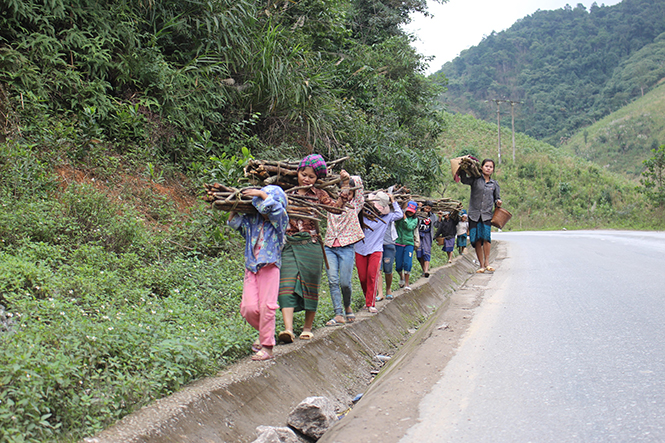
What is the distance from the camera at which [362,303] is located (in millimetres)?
7410

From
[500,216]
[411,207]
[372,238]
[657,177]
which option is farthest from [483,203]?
[657,177]

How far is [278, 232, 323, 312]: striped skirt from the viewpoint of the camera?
5020 mm

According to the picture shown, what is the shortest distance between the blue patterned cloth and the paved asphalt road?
171 centimetres

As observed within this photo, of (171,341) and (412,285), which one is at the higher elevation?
(171,341)

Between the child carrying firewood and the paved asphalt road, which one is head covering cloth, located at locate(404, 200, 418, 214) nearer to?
the paved asphalt road

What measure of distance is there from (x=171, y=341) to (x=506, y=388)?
239 cm

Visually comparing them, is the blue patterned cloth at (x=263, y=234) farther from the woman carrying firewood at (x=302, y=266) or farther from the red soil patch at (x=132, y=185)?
the red soil patch at (x=132, y=185)

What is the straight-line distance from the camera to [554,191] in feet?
154

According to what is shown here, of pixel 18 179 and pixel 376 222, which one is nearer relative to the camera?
pixel 18 179

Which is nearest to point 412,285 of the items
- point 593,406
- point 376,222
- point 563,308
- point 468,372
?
point 376,222

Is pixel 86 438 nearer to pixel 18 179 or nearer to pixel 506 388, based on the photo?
pixel 506 388

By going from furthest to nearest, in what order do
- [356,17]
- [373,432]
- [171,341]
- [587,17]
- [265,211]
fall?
1. [587,17]
2. [356,17]
3. [265,211]
4. [171,341]
5. [373,432]

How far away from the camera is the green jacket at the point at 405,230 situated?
370 inches

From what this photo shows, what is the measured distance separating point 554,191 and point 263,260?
46.9 m
